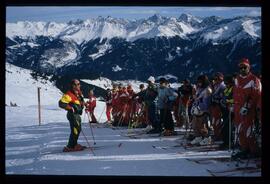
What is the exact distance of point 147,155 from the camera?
8.11 metres

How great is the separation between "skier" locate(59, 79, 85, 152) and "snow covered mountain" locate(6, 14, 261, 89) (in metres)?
0.33

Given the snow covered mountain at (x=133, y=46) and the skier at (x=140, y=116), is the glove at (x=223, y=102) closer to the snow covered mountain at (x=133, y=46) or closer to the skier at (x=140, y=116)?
the snow covered mountain at (x=133, y=46)

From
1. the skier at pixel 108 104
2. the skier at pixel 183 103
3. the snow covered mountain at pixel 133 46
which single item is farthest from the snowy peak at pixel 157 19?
the skier at pixel 108 104

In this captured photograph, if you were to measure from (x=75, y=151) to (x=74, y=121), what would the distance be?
49 cm

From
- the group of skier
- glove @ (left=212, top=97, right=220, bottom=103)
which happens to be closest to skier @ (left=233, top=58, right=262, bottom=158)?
the group of skier

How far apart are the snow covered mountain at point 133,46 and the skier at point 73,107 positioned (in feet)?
1.10

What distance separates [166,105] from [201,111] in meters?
1.59
